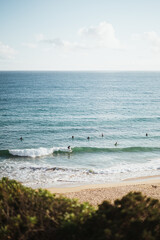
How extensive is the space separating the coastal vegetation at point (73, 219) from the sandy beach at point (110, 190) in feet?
25.1

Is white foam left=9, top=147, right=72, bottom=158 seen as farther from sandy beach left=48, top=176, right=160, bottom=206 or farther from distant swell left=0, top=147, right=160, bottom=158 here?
sandy beach left=48, top=176, right=160, bottom=206

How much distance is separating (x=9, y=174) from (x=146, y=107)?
43.1 meters

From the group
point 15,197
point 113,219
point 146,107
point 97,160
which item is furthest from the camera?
point 146,107

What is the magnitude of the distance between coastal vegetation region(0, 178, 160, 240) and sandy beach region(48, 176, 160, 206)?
25.1ft

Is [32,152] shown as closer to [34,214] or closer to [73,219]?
[34,214]

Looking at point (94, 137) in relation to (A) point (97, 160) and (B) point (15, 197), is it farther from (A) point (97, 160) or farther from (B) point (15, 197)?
(B) point (15, 197)

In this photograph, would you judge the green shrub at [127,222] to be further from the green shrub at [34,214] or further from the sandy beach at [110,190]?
the sandy beach at [110,190]

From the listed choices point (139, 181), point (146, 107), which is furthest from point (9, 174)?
point (146, 107)

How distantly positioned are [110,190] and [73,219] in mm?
11306

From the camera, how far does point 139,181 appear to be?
21.8 m

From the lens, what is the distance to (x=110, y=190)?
1877 centimetres

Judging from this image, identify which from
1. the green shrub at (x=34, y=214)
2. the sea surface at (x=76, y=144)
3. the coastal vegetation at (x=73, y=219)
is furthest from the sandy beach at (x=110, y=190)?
the coastal vegetation at (x=73, y=219)

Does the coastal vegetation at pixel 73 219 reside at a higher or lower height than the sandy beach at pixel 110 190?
higher

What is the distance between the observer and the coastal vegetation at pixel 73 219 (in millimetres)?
7594
